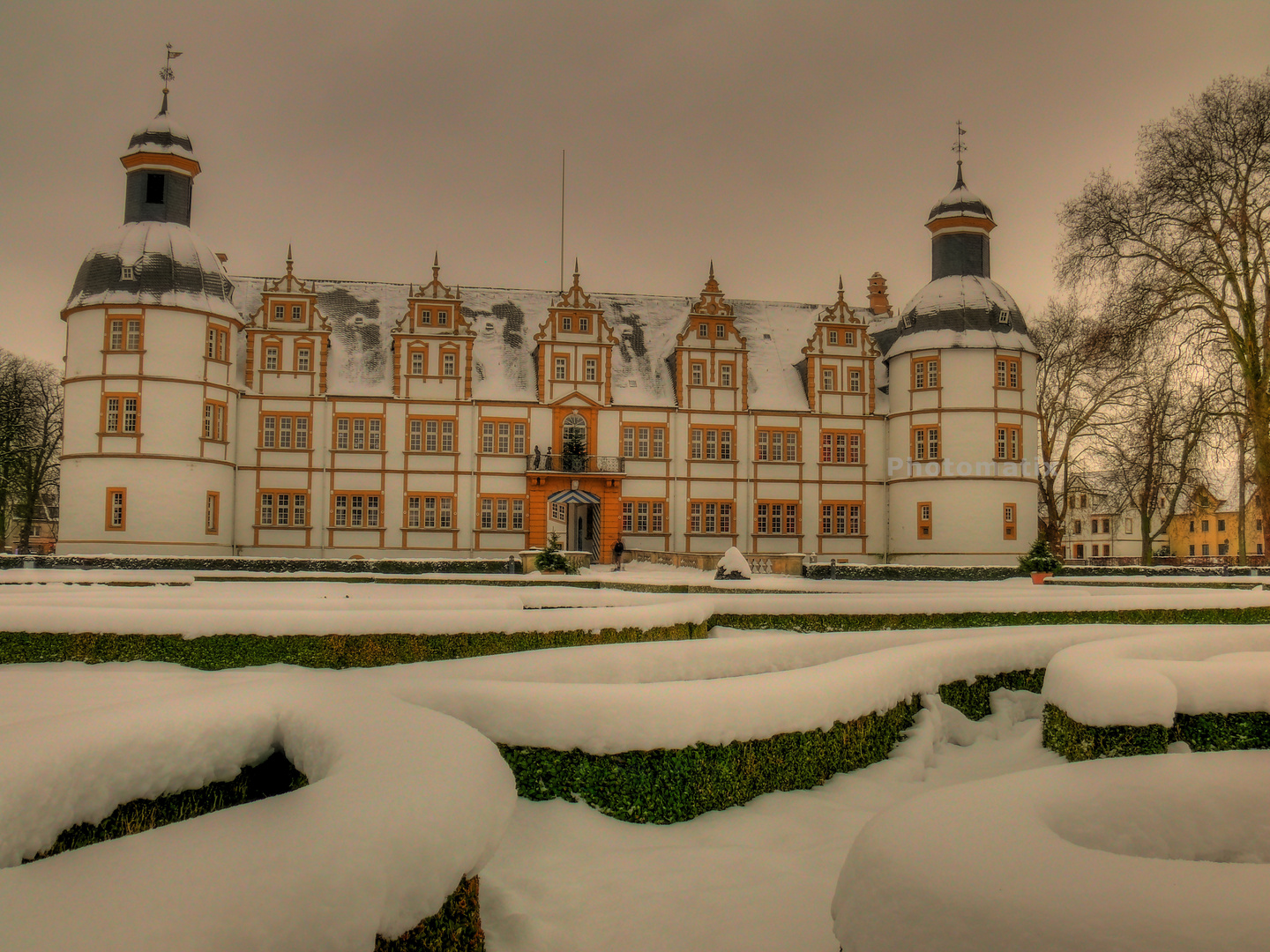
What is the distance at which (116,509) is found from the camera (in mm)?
34031

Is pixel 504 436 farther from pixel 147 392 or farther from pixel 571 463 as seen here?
pixel 147 392

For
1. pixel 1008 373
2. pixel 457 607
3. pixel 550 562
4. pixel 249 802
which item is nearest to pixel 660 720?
pixel 249 802

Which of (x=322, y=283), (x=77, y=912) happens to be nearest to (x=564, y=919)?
(x=77, y=912)

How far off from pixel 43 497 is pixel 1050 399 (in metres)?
57.2

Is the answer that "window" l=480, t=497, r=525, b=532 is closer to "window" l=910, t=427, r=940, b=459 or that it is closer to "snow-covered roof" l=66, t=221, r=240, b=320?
"snow-covered roof" l=66, t=221, r=240, b=320

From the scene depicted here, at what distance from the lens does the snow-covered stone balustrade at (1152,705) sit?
7.23 m

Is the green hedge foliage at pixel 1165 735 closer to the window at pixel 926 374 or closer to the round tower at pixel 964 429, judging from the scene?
the round tower at pixel 964 429

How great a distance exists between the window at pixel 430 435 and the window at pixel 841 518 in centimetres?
1649

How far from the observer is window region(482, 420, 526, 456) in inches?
1545

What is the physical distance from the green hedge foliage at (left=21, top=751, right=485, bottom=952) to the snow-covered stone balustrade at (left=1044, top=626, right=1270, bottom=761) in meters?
5.27

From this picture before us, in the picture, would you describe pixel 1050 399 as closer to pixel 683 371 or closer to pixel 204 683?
pixel 683 371

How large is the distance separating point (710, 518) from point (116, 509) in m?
23.1

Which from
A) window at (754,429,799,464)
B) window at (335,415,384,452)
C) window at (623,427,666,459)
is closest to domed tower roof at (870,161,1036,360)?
window at (754,429,799,464)

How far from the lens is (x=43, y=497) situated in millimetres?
56969
